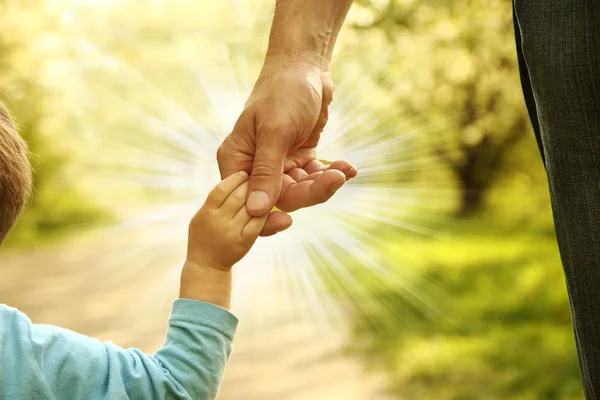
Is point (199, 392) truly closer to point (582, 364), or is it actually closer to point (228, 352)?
point (228, 352)

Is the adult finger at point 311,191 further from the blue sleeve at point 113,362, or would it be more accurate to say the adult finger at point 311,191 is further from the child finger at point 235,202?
the blue sleeve at point 113,362

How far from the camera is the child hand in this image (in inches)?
36.0

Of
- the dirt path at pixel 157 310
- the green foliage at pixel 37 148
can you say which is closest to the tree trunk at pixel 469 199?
the dirt path at pixel 157 310

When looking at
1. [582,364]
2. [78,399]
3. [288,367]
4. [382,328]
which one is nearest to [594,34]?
[582,364]

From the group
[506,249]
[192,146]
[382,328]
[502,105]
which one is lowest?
[382,328]

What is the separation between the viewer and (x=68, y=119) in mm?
5309

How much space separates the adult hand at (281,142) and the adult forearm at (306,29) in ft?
0.08

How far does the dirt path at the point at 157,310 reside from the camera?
296 cm

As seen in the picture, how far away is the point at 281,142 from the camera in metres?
1.07

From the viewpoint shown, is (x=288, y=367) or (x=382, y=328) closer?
(x=288, y=367)

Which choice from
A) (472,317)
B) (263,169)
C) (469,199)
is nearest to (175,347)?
(263,169)

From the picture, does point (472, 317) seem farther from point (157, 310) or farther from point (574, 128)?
point (574, 128)

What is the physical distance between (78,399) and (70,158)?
16.2ft

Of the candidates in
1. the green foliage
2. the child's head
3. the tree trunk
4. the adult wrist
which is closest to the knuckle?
the adult wrist
